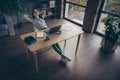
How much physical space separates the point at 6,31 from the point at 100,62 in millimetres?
3245

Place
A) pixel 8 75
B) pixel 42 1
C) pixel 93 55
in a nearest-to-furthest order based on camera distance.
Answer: pixel 8 75, pixel 93 55, pixel 42 1

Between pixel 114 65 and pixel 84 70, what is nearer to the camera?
pixel 84 70

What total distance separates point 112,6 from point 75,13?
177cm

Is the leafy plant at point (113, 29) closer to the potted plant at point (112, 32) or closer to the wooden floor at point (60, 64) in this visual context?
the potted plant at point (112, 32)

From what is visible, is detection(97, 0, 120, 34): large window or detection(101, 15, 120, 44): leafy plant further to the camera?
detection(97, 0, 120, 34): large window

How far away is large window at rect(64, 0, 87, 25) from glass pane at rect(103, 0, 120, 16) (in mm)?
894

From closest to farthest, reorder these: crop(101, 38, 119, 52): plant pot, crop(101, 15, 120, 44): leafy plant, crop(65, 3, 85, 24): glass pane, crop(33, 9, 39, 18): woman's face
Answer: crop(33, 9, 39, 18): woman's face → crop(101, 15, 120, 44): leafy plant → crop(101, 38, 119, 52): plant pot → crop(65, 3, 85, 24): glass pane

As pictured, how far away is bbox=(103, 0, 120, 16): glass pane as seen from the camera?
151 inches

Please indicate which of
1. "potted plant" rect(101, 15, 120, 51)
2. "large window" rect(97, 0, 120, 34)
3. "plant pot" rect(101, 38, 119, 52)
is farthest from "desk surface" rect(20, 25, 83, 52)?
"large window" rect(97, 0, 120, 34)

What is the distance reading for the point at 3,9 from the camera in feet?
12.8

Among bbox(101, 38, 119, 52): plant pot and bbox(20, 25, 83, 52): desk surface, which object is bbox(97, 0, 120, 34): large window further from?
bbox(20, 25, 83, 52): desk surface

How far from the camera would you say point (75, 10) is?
524 centimetres

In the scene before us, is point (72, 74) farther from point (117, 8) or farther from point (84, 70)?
point (117, 8)

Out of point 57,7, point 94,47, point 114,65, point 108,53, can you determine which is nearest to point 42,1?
point 57,7
